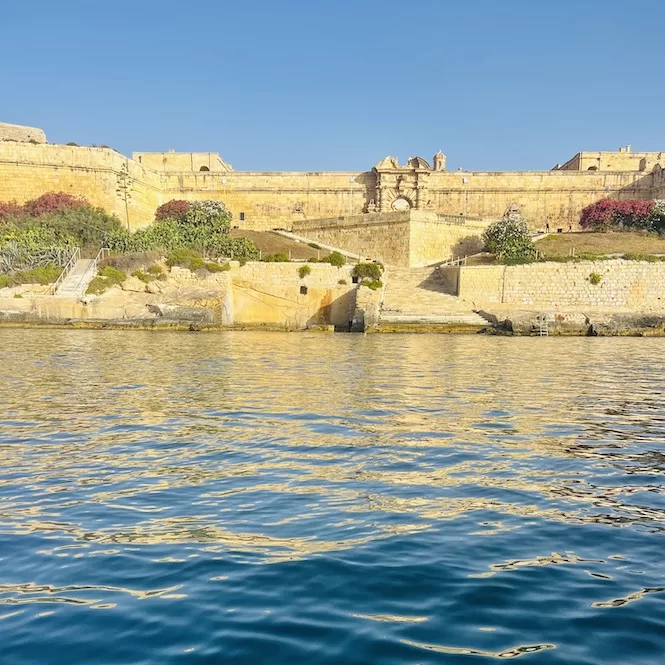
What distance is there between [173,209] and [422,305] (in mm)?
25344

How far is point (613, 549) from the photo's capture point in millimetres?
4707

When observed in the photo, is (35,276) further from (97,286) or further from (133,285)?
(133,285)

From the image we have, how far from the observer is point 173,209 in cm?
5072

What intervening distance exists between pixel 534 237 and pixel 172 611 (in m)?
45.8

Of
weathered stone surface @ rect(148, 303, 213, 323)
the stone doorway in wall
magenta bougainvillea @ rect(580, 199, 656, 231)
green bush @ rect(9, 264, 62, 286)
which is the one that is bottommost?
weathered stone surface @ rect(148, 303, 213, 323)

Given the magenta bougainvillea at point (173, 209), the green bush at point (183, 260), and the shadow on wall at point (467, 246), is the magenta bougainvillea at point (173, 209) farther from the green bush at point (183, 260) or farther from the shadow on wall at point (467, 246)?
the shadow on wall at point (467, 246)

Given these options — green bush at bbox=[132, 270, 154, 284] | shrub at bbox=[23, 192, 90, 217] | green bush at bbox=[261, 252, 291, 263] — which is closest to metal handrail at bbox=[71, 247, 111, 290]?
green bush at bbox=[132, 270, 154, 284]

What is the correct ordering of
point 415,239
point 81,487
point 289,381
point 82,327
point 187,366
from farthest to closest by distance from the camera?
point 415,239, point 82,327, point 187,366, point 289,381, point 81,487

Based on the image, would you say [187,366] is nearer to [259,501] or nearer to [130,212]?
[259,501]

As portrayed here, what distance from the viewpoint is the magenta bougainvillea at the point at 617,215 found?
157ft

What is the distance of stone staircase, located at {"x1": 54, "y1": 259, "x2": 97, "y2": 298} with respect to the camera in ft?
100

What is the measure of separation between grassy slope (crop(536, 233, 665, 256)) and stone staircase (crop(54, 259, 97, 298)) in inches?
1013

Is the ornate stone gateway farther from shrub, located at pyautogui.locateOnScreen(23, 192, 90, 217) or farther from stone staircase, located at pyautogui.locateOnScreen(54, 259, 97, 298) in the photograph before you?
stone staircase, located at pyautogui.locateOnScreen(54, 259, 97, 298)

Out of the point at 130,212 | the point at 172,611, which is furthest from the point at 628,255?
the point at 172,611
